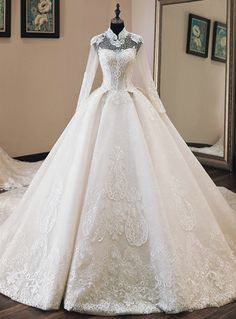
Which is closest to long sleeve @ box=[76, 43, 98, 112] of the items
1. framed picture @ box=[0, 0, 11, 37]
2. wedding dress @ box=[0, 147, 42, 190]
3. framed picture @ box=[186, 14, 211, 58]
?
wedding dress @ box=[0, 147, 42, 190]

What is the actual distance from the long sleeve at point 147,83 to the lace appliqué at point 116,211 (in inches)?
21.4

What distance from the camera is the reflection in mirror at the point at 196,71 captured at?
4.84 metres

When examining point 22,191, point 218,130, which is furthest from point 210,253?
point 218,130

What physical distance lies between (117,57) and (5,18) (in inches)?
92.6

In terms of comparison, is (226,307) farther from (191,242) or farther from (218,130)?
(218,130)

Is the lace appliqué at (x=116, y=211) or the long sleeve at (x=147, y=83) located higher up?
the long sleeve at (x=147, y=83)

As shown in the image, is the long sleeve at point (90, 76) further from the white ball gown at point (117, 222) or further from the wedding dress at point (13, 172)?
the wedding dress at point (13, 172)

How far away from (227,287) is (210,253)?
0.20 m

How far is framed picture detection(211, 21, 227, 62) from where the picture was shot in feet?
15.6

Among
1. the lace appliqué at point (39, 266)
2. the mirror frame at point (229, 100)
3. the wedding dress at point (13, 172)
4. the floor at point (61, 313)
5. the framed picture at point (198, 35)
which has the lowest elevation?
the floor at point (61, 313)

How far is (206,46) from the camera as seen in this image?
491cm

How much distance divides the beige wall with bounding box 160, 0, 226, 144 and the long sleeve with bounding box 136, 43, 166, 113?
2140 mm

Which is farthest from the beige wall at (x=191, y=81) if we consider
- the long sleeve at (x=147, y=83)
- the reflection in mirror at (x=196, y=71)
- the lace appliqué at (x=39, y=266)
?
the lace appliqué at (x=39, y=266)

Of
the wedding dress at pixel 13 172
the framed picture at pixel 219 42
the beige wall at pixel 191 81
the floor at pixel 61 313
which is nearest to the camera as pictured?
the floor at pixel 61 313
